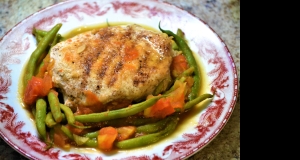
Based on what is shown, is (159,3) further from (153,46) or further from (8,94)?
(8,94)

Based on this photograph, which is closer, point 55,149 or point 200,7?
point 55,149

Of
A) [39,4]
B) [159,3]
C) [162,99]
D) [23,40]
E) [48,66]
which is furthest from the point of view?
[39,4]

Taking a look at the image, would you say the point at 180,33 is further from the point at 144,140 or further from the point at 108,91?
the point at 144,140

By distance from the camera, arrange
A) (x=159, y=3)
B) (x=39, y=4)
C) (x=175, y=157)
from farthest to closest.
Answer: (x=39, y=4) < (x=159, y=3) < (x=175, y=157)

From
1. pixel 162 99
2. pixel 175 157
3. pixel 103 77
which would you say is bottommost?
pixel 175 157

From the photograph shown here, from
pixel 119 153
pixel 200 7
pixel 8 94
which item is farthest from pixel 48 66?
pixel 200 7

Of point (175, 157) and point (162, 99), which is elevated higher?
point (162, 99)

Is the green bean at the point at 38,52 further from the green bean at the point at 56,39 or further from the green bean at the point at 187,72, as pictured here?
the green bean at the point at 187,72

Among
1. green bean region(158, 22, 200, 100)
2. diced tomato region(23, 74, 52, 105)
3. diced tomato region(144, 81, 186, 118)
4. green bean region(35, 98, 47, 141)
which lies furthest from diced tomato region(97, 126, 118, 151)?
green bean region(158, 22, 200, 100)
